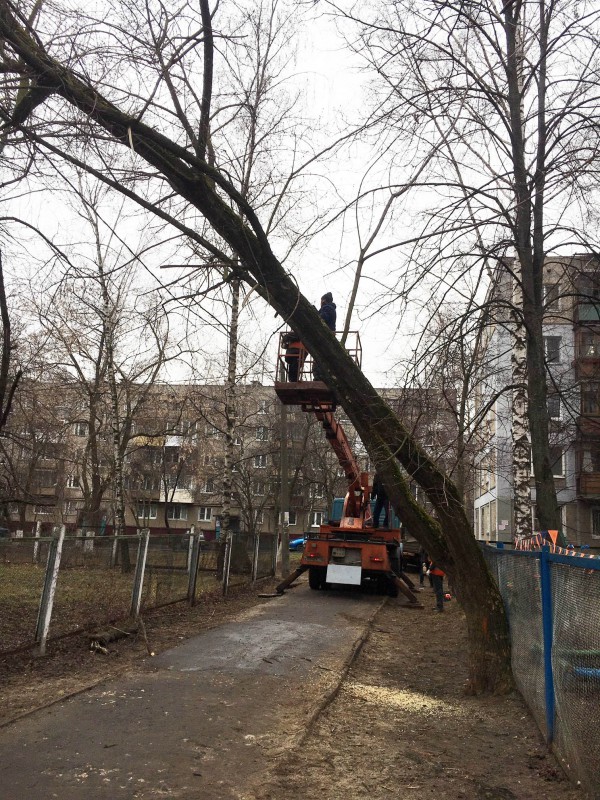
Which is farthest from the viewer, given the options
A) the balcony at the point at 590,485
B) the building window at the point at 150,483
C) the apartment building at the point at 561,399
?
the building window at the point at 150,483

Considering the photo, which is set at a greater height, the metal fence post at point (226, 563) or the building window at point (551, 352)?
the building window at point (551, 352)

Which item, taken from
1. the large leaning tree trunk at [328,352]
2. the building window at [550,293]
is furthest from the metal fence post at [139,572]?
the building window at [550,293]

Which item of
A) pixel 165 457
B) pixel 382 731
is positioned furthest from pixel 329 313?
pixel 165 457

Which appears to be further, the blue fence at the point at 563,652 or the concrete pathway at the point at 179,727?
the concrete pathway at the point at 179,727

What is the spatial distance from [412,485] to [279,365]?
4766 millimetres

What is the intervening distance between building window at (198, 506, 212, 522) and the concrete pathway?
5633 cm

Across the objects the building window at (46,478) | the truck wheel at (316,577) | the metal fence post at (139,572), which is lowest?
the truck wheel at (316,577)

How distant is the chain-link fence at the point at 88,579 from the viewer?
7.74 metres

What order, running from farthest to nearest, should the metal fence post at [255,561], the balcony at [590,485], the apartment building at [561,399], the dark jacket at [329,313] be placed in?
the balcony at [590,485]
the metal fence post at [255,561]
the dark jacket at [329,313]
the apartment building at [561,399]

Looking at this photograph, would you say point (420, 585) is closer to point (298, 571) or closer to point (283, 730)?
point (298, 571)

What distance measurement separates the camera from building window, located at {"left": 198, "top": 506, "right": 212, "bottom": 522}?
6494 centimetres

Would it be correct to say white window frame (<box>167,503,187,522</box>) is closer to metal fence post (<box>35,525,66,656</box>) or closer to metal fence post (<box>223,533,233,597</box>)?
metal fence post (<box>223,533,233,597</box>)

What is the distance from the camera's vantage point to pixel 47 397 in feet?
77.4

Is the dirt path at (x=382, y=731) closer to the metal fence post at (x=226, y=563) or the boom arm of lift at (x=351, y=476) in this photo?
the metal fence post at (x=226, y=563)
